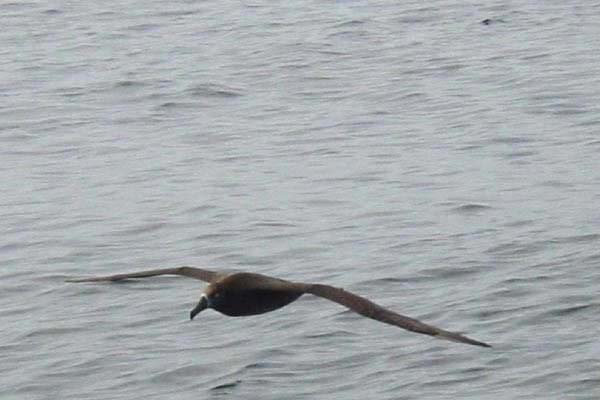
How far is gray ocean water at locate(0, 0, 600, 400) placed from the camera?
486 inches

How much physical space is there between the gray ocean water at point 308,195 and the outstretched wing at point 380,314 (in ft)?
2.92

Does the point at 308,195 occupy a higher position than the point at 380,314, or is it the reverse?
the point at 380,314

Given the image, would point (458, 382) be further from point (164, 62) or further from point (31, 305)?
point (164, 62)

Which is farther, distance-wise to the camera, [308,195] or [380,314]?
[308,195]

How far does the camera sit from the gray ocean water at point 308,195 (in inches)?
486

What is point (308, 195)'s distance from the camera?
54.7ft

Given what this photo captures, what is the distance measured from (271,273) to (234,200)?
7.11 ft

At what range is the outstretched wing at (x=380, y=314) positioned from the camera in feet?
33.1

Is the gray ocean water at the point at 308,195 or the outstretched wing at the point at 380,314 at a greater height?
the outstretched wing at the point at 380,314

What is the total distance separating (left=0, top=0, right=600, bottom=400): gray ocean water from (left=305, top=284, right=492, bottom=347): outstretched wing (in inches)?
35.0

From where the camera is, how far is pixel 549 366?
1197 centimetres

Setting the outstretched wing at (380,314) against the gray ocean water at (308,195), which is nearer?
the outstretched wing at (380,314)

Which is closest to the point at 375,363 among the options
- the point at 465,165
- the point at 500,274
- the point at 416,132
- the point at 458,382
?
the point at 458,382

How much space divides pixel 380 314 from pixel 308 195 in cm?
614
